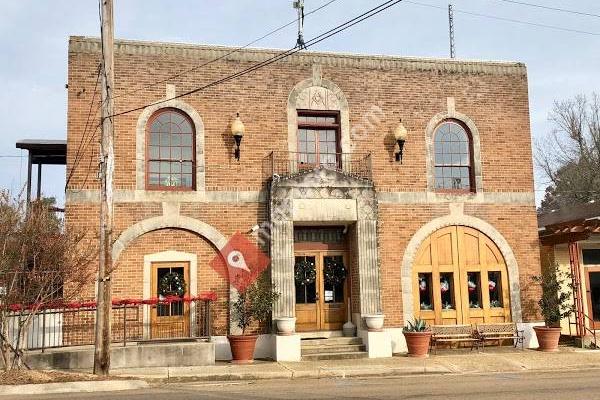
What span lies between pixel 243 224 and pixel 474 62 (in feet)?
27.1

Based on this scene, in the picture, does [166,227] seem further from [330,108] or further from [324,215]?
[330,108]

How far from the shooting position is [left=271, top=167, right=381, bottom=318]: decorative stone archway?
15820 mm

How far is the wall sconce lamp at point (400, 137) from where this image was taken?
1708 centimetres

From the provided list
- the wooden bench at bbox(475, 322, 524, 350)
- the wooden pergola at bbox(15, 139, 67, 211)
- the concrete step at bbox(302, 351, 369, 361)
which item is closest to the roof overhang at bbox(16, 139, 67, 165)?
the wooden pergola at bbox(15, 139, 67, 211)

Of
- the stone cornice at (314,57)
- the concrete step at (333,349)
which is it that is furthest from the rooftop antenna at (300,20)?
the concrete step at (333,349)

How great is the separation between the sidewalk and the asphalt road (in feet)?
1.92

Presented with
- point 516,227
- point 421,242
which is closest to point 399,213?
point 421,242

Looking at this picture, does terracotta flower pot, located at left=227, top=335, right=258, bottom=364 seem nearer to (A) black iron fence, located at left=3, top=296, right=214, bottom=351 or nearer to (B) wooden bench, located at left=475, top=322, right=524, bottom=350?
(A) black iron fence, located at left=3, top=296, right=214, bottom=351

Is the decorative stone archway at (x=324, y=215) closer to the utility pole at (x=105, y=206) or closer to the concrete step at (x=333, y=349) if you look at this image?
the concrete step at (x=333, y=349)

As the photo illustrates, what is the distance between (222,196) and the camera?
16203mm

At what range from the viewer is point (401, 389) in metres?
11.0

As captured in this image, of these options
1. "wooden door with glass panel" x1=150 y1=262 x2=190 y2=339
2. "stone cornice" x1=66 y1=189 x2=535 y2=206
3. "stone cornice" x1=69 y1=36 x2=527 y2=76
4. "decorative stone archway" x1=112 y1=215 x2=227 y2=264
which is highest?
"stone cornice" x1=69 y1=36 x2=527 y2=76

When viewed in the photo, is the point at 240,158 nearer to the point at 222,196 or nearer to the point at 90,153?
the point at 222,196

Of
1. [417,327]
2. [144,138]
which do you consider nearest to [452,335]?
[417,327]
